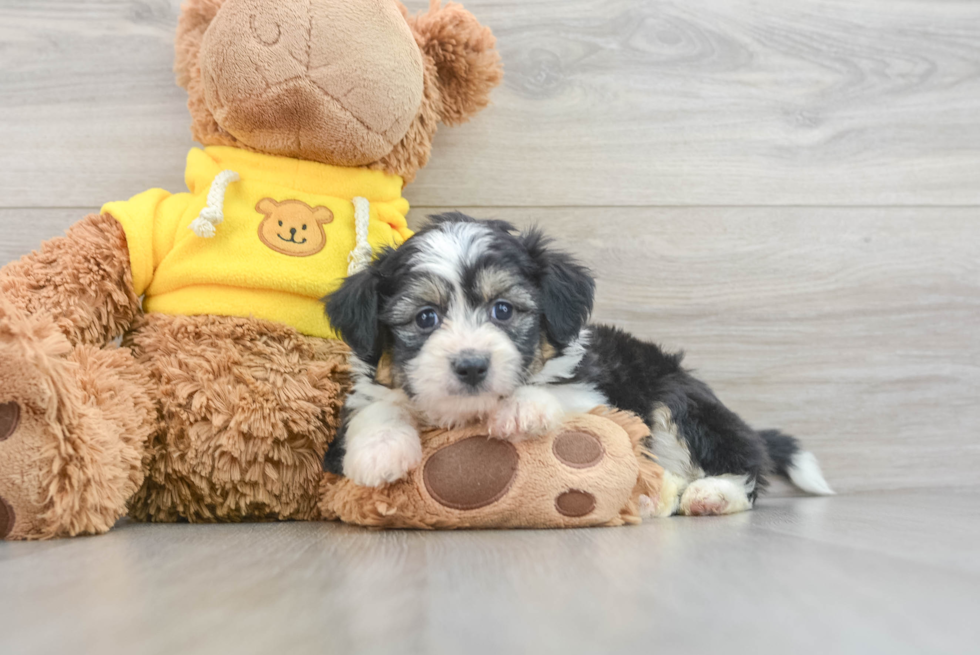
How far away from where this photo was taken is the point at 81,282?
65.5 inches

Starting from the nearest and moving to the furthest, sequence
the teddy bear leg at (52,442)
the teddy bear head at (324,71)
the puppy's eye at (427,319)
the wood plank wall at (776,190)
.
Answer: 1. the teddy bear leg at (52,442)
2. the puppy's eye at (427,319)
3. the teddy bear head at (324,71)
4. the wood plank wall at (776,190)

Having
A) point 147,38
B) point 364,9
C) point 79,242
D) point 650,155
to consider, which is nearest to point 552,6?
point 650,155

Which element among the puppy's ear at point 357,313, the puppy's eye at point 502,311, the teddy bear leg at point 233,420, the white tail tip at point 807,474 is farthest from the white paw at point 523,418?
the white tail tip at point 807,474

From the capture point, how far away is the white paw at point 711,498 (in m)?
1.82

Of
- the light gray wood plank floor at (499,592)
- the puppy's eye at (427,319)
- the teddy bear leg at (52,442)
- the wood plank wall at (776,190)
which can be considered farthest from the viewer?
the wood plank wall at (776,190)

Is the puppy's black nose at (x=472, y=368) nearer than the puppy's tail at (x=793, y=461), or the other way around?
the puppy's black nose at (x=472, y=368)

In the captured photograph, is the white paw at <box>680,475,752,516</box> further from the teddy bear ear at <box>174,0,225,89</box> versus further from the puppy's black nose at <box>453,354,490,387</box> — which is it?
the teddy bear ear at <box>174,0,225,89</box>

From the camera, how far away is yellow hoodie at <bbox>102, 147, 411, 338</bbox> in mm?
1733

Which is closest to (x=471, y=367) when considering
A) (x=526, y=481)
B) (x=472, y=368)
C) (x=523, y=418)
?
(x=472, y=368)

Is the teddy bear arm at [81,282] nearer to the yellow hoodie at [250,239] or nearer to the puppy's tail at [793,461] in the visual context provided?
the yellow hoodie at [250,239]

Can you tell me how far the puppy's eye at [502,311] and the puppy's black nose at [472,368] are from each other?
160 mm

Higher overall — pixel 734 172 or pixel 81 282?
pixel 734 172

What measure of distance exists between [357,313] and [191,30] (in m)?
0.95

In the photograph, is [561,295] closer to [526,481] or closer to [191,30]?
[526,481]
